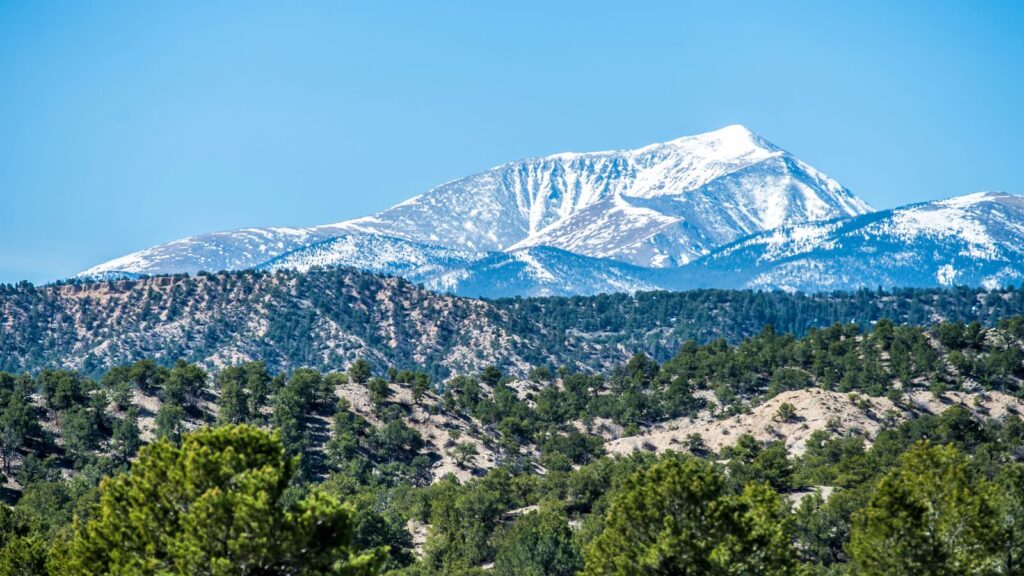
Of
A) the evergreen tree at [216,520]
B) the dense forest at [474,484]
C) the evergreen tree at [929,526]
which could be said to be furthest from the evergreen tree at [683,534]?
the evergreen tree at [216,520]

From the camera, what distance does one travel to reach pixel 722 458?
543ft

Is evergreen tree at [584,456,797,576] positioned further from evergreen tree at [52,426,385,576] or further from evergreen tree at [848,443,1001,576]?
evergreen tree at [52,426,385,576]

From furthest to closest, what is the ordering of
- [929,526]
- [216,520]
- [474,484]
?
1. [474,484]
2. [929,526]
3. [216,520]

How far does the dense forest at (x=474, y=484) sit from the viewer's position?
45.7 meters

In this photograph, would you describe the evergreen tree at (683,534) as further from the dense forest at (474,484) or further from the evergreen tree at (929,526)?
the evergreen tree at (929,526)

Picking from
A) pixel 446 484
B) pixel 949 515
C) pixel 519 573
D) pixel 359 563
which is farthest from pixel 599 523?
pixel 359 563

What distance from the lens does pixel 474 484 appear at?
474ft

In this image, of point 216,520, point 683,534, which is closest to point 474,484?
point 683,534

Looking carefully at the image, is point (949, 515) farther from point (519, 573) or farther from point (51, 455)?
point (51, 455)

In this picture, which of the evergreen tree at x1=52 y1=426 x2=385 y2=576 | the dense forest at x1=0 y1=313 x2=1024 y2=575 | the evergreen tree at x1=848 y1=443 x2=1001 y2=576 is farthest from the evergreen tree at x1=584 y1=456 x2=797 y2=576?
the evergreen tree at x1=52 y1=426 x2=385 y2=576

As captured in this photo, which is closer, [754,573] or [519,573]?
[754,573]

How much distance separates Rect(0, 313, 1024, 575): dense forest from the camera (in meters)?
45.7

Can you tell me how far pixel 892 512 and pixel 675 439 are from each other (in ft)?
413

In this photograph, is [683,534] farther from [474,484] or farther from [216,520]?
[474,484]
